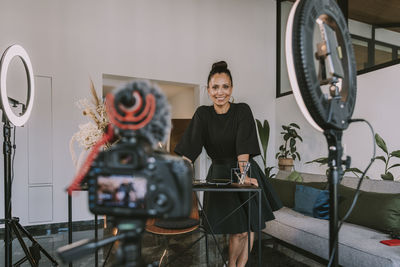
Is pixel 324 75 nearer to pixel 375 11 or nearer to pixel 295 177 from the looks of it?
pixel 295 177

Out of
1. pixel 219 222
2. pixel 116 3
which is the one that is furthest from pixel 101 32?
pixel 219 222

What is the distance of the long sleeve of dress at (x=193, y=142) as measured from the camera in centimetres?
170

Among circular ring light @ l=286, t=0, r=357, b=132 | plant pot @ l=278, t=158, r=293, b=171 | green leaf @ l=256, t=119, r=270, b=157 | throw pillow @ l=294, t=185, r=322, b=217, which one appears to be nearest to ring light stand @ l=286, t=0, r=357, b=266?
circular ring light @ l=286, t=0, r=357, b=132

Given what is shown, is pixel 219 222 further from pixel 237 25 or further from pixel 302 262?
pixel 237 25

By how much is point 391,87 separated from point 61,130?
4106mm

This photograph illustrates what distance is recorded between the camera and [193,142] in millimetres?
1702

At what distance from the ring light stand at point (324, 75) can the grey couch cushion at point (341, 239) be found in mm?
1040

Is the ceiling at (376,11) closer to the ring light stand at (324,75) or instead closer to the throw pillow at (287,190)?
the throw pillow at (287,190)

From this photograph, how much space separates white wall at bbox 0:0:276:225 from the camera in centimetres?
337

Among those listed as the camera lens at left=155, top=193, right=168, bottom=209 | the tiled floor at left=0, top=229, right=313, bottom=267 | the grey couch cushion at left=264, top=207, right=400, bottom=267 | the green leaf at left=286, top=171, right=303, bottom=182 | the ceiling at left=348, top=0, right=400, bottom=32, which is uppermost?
the ceiling at left=348, top=0, right=400, bottom=32

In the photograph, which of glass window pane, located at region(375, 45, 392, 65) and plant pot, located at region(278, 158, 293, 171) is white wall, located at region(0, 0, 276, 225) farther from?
glass window pane, located at region(375, 45, 392, 65)

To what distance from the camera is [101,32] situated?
12.1 ft

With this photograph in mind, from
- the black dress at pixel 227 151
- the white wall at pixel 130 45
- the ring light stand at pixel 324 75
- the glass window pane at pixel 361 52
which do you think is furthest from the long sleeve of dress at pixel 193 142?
the glass window pane at pixel 361 52

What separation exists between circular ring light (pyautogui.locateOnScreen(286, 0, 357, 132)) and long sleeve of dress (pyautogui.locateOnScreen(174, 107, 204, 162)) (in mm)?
973
